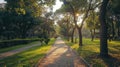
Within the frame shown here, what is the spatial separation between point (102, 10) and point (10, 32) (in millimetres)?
42740

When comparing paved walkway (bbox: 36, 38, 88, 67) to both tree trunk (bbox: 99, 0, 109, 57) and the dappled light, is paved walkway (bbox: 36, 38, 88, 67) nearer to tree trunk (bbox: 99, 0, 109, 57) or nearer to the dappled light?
the dappled light

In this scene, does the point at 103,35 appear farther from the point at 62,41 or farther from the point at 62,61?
the point at 62,41

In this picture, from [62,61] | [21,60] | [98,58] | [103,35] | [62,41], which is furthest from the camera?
[62,41]

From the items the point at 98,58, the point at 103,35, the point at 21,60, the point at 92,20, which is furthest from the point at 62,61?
the point at 92,20

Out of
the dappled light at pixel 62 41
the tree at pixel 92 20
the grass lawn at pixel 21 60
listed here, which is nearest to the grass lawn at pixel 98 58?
the dappled light at pixel 62 41

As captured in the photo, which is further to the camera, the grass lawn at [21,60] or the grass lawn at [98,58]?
the grass lawn at [21,60]

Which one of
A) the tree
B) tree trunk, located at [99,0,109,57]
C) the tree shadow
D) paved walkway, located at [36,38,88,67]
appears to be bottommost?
paved walkway, located at [36,38,88,67]

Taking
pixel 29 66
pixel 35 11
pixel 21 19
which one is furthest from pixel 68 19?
pixel 29 66

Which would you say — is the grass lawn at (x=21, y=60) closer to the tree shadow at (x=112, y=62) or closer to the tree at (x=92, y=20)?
the tree shadow at (x=112, y=62)

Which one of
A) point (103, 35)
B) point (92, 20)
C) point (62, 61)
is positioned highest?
point (92, 20)

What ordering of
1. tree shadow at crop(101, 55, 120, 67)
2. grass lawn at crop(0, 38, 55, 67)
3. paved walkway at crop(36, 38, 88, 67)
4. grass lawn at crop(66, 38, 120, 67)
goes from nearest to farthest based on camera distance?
tree shadow at crop(101, 55, 120, 67), grass lawn at crop(66, 38, 120, 67), paved walkway at crop(36, 38, 88, 67), grass lawn at crop(0, 38, 55, 67)

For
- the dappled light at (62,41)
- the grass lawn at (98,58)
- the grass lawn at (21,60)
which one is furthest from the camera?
the dappled light at (62,41)

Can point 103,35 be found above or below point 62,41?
above

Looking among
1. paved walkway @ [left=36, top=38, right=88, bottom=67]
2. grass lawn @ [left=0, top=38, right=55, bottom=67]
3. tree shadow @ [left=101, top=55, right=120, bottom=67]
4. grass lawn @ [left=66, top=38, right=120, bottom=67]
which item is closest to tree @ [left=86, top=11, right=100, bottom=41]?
grass lawn @ [left=66, top=38, right=120, bottom=67]
